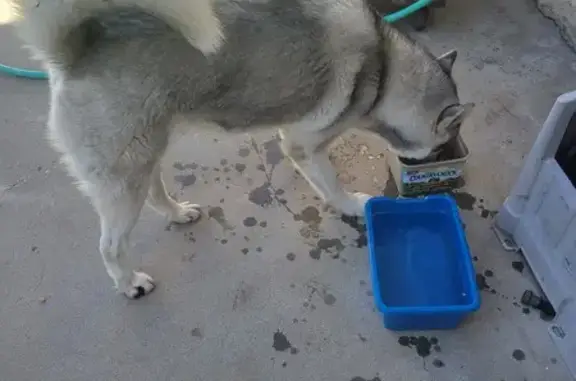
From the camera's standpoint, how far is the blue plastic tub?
1.66 m

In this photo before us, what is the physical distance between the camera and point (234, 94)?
4.91 ft

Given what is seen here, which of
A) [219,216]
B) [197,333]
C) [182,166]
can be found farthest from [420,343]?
[182,166]

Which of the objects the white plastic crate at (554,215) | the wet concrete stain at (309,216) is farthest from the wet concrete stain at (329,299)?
the white plastic crate at (554,215)

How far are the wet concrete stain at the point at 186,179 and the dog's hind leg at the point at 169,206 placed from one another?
110 millimetres

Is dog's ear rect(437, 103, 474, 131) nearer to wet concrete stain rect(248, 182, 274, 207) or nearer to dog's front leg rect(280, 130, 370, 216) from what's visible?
dog's front leg rect(280, 130, 370, 216)

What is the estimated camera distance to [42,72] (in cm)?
245

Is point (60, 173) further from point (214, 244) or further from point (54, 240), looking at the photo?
point (214, 244)

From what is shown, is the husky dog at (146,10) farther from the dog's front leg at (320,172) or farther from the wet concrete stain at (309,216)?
the wet concrete stain at (309,216)

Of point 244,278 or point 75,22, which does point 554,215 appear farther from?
point 75,22

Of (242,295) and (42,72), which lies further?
(42,72)

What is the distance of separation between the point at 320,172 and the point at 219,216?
0.38m

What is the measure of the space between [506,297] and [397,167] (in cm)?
52

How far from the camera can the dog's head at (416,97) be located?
5.39ft

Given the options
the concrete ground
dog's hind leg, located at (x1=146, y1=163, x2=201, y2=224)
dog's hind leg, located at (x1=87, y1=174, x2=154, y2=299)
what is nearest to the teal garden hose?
the concrete ground
